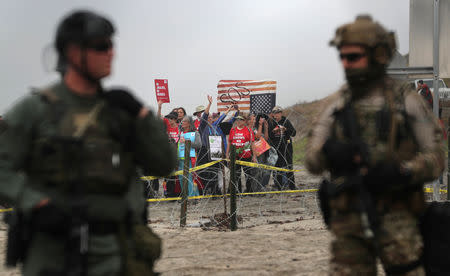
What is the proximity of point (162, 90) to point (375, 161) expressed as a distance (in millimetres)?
9903

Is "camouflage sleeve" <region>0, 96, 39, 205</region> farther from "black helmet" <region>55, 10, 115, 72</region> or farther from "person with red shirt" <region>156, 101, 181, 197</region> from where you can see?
"person with red shirt" <region>156, 101, 181, 197</region>

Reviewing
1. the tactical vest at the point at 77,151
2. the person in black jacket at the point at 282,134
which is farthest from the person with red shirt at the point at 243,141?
the tactical vest at the point at 77,151

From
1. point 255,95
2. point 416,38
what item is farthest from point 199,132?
point 416,38

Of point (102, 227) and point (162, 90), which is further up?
point (162, 90)

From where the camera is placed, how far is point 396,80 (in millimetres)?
2441

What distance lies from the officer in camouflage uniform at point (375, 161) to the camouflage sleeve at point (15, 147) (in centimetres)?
132

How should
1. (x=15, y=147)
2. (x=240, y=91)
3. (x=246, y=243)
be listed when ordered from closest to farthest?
(x=15, y=147)
(x=246, y=243)
(x=240, y=91)

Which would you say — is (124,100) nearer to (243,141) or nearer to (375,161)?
(375,161)

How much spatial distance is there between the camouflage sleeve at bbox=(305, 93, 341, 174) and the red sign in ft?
31.1

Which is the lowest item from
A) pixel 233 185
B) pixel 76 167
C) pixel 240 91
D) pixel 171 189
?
pixel 171 189

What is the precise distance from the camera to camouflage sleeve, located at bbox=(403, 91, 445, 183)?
7.25ft

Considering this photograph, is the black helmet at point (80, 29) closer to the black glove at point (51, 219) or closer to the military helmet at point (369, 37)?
the black glove at point (51, 219)

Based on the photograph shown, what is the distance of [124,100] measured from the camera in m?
2.05

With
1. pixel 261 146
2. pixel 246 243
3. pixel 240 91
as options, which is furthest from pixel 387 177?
pixel 240 91
